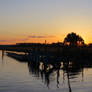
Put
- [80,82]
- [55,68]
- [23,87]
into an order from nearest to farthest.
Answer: [23,87] → [80,82] → [55,68]

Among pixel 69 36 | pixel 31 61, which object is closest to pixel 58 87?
pixel 31 61

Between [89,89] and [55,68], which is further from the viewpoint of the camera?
[55,68]

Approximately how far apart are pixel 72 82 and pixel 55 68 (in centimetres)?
1087

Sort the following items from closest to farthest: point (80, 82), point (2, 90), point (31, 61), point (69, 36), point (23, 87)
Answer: point (2, 90) < point (23, 87) < point (80, 82) < point (31, 61) < point (69, 36)

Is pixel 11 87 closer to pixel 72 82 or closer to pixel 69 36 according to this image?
pixel 72 82

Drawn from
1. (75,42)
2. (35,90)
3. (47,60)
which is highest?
A: (75,42)

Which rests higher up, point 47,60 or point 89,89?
point 47,60

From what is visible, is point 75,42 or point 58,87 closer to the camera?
point 58,87

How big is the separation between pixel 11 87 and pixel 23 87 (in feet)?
3.54

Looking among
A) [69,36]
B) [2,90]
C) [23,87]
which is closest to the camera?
[2,90]

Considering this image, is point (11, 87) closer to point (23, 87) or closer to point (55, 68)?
point (23, 87)

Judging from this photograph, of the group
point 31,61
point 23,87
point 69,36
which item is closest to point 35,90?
point 23,87

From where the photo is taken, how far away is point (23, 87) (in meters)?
21.3

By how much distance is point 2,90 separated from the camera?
19984 mm
